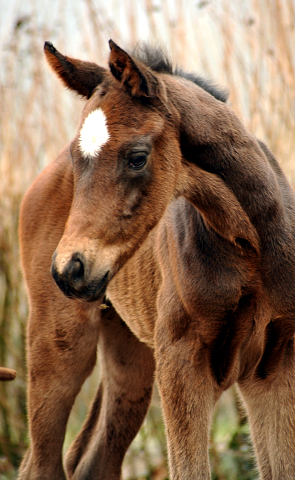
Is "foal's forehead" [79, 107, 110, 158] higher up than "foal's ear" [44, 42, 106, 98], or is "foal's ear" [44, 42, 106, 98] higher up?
"foal's ear" [44, 42, 106, 98]

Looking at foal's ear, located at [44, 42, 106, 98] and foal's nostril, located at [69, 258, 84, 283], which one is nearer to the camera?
foal's nostril, located at [69, 258, 84, 283]

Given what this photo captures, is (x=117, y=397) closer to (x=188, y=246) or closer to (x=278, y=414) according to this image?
(x=278, y=414)

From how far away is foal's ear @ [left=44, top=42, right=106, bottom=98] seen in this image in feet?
7.73

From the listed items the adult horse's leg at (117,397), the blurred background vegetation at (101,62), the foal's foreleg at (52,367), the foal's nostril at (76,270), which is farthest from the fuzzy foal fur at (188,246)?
the blurred background vegetation at (101,62)

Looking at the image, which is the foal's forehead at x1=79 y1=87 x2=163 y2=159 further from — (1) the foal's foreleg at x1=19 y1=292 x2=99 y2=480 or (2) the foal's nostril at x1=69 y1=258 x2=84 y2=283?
(1) the foal's foreleg at x1=19 y1=292 x2=99 y2=480

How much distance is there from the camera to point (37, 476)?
347cm

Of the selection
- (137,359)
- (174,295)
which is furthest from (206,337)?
(137,359)

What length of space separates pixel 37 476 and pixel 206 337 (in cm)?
160

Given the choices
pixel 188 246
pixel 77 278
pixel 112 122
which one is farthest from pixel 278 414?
pixel 112 122

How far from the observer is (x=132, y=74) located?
7.16 ft

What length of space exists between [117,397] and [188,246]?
1660mm

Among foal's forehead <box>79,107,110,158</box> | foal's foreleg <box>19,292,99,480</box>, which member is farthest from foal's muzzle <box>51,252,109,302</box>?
foal's foreleg <box>19,292,99,480</box>

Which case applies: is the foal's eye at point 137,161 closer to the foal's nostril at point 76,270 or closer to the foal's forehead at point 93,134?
the foal's forehead at point 93,134

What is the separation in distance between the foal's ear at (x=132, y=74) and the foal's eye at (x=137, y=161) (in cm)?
24
